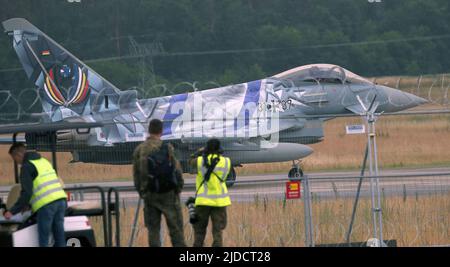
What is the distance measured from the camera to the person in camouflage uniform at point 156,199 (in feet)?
36.2

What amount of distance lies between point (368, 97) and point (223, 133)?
160 inches

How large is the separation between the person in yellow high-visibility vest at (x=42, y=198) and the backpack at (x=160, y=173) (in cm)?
114

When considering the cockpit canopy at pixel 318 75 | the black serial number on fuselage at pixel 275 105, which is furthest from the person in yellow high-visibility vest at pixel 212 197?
the cockpit canopy at pixel 318 75

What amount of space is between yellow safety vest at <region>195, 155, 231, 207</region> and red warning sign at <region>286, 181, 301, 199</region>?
1.76 metres

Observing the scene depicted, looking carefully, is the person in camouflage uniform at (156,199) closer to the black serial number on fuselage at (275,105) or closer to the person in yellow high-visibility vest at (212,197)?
the person in yellow high-visibility vest at (212,197)

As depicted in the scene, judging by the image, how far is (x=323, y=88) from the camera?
944 inches

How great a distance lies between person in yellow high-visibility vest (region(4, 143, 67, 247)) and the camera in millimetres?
9930

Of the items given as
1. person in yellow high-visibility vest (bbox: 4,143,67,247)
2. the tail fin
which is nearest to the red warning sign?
person in yellow high-visibility vest (bbox: 4,143,67,247)

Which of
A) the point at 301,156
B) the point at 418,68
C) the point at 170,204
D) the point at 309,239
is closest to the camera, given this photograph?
the point at 170,204

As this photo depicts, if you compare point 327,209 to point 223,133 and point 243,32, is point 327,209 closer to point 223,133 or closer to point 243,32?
point 223,133

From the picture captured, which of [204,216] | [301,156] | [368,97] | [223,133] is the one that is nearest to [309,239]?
[204,216]

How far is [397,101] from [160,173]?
14788mm

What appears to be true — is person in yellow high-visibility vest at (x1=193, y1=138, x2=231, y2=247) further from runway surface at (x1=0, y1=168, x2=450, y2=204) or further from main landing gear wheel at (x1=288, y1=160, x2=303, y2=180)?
main landing gear wheel at (x1=288, y1=160, x2=303, y2=180)

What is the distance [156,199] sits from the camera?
1107 centimetres
